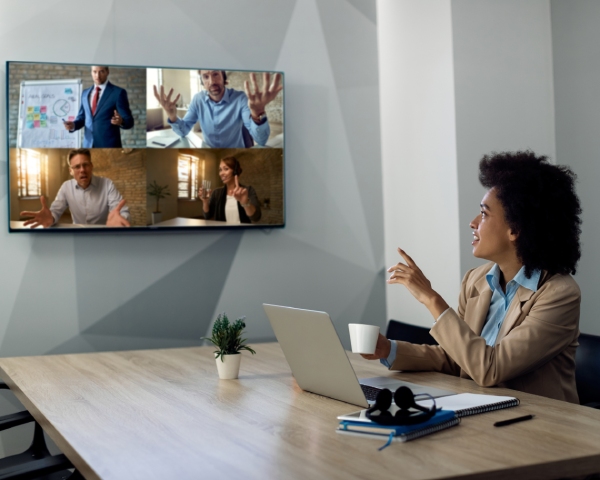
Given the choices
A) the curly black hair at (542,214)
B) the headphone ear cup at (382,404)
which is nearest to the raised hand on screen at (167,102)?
the curly black hair at (542,214)

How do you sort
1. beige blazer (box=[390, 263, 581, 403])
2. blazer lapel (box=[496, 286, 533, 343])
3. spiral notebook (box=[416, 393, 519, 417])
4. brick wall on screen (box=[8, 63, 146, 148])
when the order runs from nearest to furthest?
spiral notebook (box=[416, 393, 519, 417]) → beige blazer (box=[390, 263, 581, 403]) → blazer lapel (box=[496, 286, 533, 343]) → brick wall on screen (box=[8, 63, 146, 148])

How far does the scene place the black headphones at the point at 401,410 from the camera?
1.49 m

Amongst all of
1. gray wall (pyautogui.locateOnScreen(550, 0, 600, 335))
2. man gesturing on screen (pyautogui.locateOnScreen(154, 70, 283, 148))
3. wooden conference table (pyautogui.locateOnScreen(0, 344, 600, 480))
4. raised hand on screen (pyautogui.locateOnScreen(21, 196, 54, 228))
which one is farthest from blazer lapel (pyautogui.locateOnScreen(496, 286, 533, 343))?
raised hand on screen (pyautogui.locateOnScreen(21, 196, 54, 228))

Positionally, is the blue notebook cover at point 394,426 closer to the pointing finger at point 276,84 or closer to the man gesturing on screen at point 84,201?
the man gesturing on screen at point 84,201

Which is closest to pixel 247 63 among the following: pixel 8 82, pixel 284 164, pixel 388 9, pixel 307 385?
pixel 284 164

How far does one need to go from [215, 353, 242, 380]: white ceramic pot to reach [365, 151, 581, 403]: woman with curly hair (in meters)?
0.45

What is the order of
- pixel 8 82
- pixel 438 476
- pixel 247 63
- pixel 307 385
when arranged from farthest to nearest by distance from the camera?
pixel 247 63, pixel 8 82, pixel 307 385, pixel 438 476

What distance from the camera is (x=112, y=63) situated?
378 cm

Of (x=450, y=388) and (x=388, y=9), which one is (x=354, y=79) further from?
(x=450, y=388)

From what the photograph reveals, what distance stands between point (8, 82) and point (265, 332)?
1872 mm

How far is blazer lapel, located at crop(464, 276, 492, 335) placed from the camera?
7.87 ft

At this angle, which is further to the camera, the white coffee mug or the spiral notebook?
the white coffee mug

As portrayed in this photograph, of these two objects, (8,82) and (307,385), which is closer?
(307,385)

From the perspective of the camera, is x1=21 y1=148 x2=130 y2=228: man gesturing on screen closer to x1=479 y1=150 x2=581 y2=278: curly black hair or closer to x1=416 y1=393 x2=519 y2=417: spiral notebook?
x1=479 y1=150 x2=581 y2=278: curly black hair
